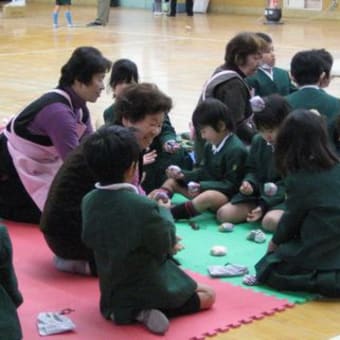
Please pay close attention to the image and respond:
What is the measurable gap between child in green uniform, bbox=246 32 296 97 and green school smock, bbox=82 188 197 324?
2403mm

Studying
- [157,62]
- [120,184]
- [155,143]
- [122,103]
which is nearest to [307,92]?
[155,143]

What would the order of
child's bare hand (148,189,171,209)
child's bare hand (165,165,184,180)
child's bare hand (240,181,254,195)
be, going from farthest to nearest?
child's bare hand (165,165,184,180), child's bare hand (240,181,254,195), child's bare hand (148,189,171,209)

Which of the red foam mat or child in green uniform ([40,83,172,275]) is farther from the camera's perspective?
child in green uniform ([40,83,172,275])

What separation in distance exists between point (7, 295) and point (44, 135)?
1.68 m

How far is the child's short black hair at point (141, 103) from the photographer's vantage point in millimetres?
3490

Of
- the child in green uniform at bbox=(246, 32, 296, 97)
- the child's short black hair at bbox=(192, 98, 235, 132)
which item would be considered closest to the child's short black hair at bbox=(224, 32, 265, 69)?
the child in green uniform at bbox=(246, 32, 296, 97)

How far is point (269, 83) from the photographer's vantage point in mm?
5145

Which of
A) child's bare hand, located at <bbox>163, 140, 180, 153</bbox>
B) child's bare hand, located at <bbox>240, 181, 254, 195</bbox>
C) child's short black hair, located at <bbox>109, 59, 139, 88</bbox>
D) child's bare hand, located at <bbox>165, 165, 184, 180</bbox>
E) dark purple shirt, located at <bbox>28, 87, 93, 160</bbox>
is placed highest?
child's short black hair, located at <bbox>109, 59, 139, 88</bbox>

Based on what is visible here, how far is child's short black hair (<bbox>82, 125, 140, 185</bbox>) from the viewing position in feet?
9.07

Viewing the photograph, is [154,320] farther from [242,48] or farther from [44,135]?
[242,48]

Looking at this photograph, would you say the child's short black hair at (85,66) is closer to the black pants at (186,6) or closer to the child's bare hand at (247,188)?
Result: the child's bare hand at (247,188)

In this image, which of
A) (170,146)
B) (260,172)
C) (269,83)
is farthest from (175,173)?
(269,83)

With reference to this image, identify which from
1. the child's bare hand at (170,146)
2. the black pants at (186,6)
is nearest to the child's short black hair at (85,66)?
the child's bare hand at (170,146)

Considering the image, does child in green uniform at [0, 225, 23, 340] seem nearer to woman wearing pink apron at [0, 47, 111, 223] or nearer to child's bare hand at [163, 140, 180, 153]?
woman wearing pink apron at [0, 47, 111, 223]
